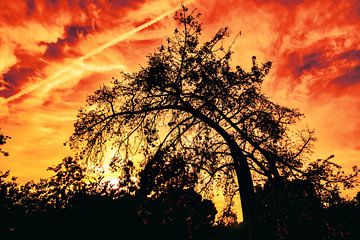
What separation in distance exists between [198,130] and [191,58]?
3.84 metres

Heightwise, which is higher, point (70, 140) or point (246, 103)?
point (246, 103)

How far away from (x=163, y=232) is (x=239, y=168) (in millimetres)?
8655

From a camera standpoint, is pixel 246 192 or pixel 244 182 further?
pixel 244 182

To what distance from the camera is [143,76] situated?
51.6 feet

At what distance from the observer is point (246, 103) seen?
608 inches

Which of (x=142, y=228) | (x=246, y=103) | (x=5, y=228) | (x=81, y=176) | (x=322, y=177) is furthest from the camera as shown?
(x=81, y=176)

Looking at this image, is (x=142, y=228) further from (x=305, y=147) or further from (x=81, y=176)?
(x=305, y=147)

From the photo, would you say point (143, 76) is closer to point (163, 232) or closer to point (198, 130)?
point (198, 130)

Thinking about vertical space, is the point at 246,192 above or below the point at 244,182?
below

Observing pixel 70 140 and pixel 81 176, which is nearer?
pixel 70 140

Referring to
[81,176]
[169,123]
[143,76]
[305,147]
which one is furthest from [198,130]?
[81,176]

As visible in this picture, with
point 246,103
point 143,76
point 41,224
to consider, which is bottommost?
point 41,224

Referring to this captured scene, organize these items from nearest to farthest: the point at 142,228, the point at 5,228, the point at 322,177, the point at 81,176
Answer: the point at 322,177 < the point at 142,228 < the point at 5,228 < the point at 81,176

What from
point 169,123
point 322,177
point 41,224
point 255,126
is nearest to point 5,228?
point 41,224
